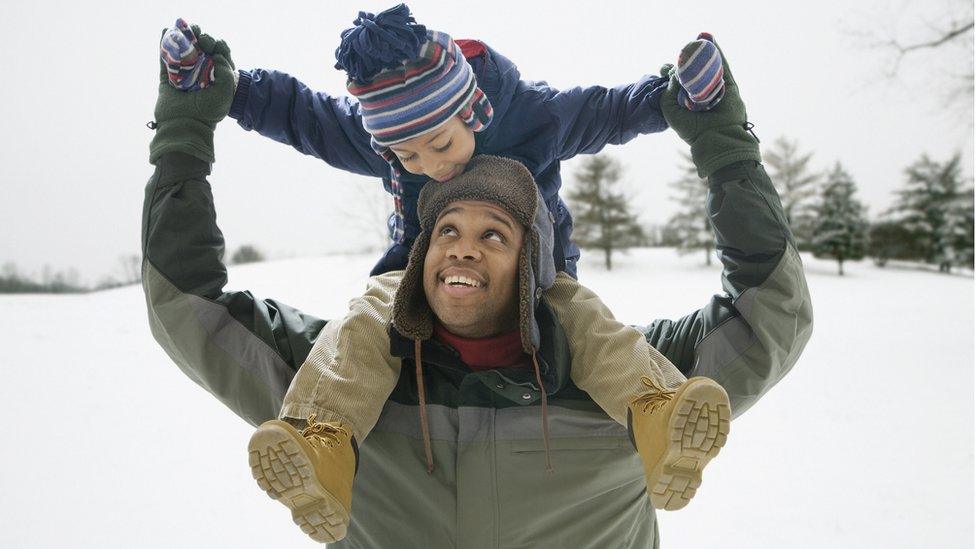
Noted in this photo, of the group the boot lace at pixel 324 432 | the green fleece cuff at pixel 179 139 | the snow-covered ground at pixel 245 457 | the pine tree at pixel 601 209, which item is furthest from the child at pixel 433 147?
the pine tree at pixel 601 209

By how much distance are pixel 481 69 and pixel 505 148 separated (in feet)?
0.61

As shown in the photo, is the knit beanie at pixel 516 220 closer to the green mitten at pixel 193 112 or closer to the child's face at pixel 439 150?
the child's face at pixel 439 150

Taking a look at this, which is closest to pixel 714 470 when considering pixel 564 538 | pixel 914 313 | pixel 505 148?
pixel 564 538

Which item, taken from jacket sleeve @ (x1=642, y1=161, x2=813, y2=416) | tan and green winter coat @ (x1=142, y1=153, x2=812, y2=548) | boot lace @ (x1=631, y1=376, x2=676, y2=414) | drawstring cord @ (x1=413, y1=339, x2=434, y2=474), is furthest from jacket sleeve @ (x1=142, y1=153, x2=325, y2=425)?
jacket sleeve @ (x1=642, y1=161, x2=813, y2=416)

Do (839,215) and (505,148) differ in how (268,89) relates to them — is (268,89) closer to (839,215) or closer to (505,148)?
(505,148)

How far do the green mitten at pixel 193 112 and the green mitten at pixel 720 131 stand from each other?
910 millimetres

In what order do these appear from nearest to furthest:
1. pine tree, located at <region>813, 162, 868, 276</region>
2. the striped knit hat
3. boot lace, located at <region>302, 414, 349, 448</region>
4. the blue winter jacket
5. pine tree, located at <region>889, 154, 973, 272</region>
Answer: boot lace, located at <region>302, 414, 349, 448</region> → the striped knit hat → the blue winter jacket → pine tree, located at <region>889, 154, 973, 272</region> → pine tree, located at <region>813, 162, 868, 276</region>

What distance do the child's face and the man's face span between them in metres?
0.08

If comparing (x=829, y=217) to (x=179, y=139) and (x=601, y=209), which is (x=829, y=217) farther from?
(x=179, y=139)

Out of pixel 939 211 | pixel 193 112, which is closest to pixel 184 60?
pixel 193 112

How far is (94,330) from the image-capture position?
604cm

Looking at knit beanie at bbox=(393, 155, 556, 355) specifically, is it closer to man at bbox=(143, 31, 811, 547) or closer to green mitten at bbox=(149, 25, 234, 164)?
man at bbox=(143, 31, 811, 547)

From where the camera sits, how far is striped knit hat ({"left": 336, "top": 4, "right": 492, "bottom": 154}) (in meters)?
1.20

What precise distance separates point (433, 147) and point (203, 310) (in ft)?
1.83
